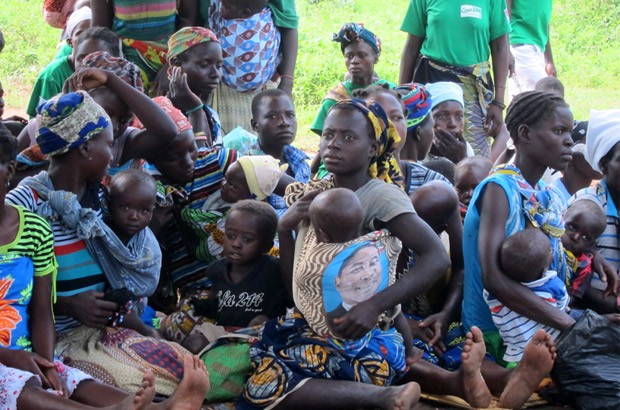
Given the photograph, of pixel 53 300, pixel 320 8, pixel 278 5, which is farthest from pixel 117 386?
pixel 320 8

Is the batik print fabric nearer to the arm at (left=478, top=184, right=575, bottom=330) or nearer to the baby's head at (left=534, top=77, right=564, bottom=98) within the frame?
the baby's head at (left=534, top=77, right=564, bottom=98)

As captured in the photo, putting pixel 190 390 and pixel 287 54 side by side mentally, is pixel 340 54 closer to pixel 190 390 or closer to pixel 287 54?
pixel 287 54

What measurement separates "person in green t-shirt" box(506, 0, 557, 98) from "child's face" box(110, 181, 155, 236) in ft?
17.3

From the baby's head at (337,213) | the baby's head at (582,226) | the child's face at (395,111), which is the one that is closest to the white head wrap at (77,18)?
the child's face at (395,111)

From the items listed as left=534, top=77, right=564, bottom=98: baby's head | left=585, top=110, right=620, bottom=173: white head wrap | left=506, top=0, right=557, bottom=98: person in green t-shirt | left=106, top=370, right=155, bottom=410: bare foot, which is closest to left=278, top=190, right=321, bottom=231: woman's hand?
left=106, top=370, right=155, bottom=410: bare foot

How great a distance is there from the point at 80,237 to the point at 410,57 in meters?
4.18

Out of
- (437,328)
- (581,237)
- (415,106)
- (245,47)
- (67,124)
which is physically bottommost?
(437,328)

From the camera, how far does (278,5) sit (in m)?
6.43

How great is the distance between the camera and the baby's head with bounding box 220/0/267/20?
6098 mm

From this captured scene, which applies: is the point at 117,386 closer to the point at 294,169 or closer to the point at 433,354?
the point at 433,354

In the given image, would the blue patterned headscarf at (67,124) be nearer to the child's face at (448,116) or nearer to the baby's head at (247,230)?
the baby's head at (247,230)

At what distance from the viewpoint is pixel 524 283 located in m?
4.21

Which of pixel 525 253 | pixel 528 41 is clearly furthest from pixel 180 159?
pixel 528 41

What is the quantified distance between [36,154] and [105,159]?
0.42 m
